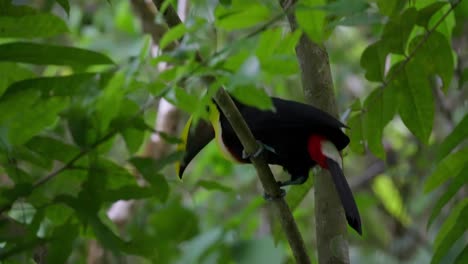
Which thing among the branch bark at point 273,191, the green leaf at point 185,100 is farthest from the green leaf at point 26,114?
the branch bark at point 273,191

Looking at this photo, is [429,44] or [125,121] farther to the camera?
[429,44]

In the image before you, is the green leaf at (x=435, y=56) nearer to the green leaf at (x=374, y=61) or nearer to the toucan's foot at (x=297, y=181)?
the green leaf at (x=374, y=61)

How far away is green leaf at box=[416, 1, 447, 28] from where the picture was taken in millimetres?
1714

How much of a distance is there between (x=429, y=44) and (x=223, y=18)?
2.25 ft

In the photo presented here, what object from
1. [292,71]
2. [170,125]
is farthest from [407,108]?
[170,125]

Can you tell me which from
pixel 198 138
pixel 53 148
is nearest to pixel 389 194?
pixel 198 138

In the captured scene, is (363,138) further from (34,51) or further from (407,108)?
(34,51)

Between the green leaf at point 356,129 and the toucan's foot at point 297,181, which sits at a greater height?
the green leaf at point 356,129

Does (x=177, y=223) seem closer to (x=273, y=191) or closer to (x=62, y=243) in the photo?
(x=273, y=191)

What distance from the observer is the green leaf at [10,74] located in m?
1.63

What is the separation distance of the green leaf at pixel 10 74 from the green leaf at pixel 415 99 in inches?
34.7

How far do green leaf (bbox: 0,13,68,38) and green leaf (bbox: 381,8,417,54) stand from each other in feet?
2.43

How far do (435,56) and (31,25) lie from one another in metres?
0.94

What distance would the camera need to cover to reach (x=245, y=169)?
3697 mm
